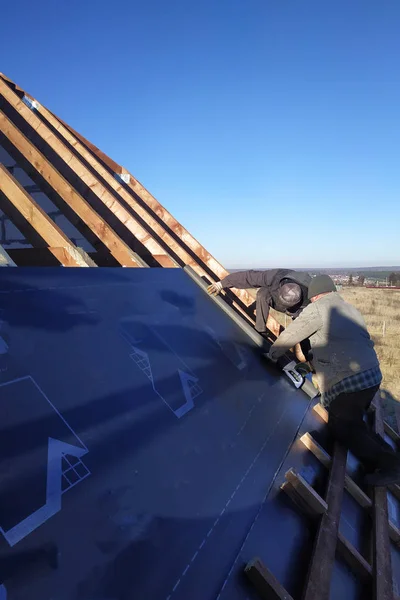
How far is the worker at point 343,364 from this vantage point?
3.02 metres

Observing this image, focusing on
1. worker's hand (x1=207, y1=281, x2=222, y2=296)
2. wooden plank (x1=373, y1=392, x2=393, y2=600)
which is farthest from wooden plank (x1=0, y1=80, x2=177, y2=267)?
wooden plank (x1=373, y1=392, x2=393, y2=600)

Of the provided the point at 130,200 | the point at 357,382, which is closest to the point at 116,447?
the point at 357,382

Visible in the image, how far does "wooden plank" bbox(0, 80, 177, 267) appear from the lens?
166 inches

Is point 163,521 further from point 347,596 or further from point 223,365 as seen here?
point 223,365

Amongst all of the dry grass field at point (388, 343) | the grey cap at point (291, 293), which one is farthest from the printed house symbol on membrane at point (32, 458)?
the dry grass field at point (388, 343)

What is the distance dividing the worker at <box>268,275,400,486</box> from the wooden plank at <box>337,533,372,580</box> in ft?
3.49

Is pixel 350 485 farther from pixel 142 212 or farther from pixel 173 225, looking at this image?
pixel 173 225

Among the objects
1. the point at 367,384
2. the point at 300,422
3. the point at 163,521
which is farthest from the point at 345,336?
the point at 163,521

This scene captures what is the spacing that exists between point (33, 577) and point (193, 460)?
0.89 m

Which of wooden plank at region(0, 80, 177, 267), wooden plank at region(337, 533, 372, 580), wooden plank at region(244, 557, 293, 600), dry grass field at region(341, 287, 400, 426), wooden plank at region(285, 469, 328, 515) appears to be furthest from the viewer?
dry grass field at region(341, 287, 400, 426)

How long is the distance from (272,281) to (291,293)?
237 millimetres

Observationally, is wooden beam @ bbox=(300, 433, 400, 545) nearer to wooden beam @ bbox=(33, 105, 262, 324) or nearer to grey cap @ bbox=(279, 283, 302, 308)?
grey cap @ bbox=(279, 283, 302, 308)

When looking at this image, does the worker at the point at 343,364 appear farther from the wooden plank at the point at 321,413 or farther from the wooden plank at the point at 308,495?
the wooden plank at the point at 308,495

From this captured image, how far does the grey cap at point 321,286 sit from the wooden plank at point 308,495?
1656 millimetres
